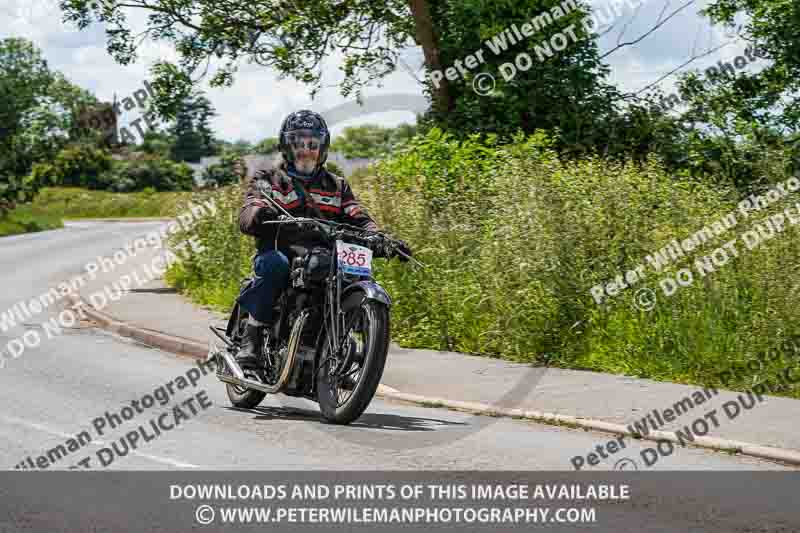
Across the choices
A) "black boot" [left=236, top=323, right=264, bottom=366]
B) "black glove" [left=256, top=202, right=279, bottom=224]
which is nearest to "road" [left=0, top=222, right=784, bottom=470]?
"black boot" [left=236, top=323, right=264, bottom=366]

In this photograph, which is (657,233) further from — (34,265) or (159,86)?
(34,265)

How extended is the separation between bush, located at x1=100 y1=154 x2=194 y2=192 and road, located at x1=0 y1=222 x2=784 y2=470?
78.9m

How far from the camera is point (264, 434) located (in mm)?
8383

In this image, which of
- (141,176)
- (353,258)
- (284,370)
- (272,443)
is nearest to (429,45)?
(353,258)

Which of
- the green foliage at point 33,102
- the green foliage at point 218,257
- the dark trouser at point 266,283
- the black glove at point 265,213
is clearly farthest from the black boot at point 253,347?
the green foliage at point 33,102

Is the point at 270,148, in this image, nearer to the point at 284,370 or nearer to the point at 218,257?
the point at 218,257

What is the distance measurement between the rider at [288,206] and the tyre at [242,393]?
0.48m

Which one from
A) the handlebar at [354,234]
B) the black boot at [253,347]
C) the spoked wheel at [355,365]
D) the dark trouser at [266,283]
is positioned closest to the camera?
the spoked wheel at [355,365]

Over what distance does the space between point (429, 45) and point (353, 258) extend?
13.5 m

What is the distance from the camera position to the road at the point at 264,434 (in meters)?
7.34

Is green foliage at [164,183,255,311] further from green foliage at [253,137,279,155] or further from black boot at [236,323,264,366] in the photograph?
black boot at [236,323,264,366]

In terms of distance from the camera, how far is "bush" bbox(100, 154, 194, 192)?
8994 centimetres

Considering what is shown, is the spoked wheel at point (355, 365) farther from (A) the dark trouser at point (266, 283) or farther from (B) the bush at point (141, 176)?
(B) the bush at point (141, 176)

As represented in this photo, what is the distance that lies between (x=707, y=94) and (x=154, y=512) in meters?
15.2
